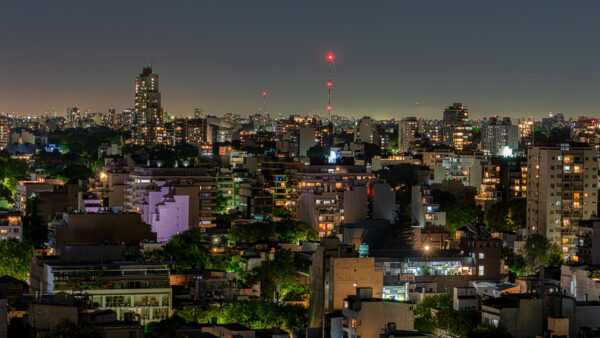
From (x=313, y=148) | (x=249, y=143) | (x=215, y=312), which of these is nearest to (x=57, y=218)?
(x=215, y=312)

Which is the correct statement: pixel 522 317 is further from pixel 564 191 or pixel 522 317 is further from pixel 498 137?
pixel 498 137

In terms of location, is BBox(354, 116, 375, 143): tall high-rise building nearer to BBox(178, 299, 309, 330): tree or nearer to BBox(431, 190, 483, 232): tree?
BBox(431, 190, 483, 232): tree

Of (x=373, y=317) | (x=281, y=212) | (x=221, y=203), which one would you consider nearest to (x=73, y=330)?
(x=373, y=317)

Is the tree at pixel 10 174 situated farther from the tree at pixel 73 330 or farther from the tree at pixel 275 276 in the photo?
the tree at pixel 73 330

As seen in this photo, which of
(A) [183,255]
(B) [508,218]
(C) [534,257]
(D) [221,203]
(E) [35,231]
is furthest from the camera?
(D) [221,203]

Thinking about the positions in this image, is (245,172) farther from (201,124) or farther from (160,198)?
(201,124)

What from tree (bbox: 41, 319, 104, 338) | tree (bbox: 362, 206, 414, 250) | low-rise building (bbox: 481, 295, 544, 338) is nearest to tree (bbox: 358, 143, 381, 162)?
tree (bbox: 362, 206, 414, 250)
